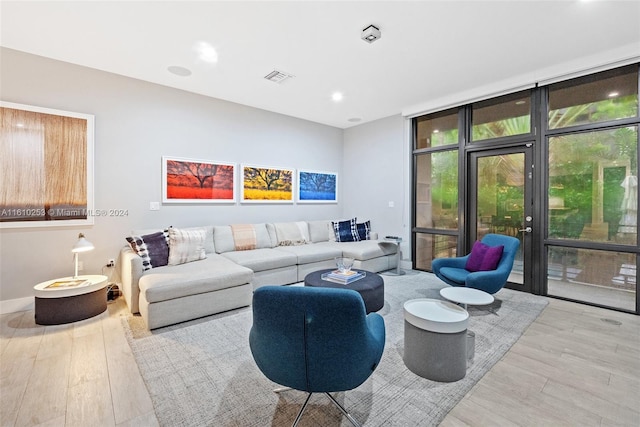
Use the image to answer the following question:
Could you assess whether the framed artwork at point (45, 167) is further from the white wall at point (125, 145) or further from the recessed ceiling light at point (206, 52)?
the recessed ceiling light at point (206, 52)

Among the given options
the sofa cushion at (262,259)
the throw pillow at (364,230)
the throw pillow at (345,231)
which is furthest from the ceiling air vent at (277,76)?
the throw pillow at (364,230)

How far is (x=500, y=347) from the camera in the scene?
8.00ft

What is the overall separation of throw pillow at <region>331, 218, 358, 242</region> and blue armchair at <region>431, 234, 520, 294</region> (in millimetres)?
1794

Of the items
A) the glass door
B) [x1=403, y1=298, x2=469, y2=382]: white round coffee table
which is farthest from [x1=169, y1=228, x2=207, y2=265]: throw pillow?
→ the glass door

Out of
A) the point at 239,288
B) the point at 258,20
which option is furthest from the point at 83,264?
the point at 258,20

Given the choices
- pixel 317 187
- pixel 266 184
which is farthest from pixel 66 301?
pixel 317 187

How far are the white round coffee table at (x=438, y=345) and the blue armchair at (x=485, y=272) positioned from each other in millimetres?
1195

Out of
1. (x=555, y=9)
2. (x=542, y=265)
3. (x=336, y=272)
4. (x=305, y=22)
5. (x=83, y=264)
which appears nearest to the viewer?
(x=555, y=9)

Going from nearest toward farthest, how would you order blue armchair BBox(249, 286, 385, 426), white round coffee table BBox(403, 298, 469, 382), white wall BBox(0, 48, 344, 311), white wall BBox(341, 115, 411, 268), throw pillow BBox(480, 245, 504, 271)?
blue armchair BBox(249, 286, 385, 426) → white round coffee table BBox(403, 298, 469, 382) → white wall BBox(0, 48, 344, 311) → throw pillow BBox(480, 245, 504, 271) → white wall BBox(341, 115, 411, 268)

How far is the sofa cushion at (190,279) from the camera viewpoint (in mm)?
2744

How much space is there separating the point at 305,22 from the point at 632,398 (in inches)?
145

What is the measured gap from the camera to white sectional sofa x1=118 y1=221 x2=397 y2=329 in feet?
9.27

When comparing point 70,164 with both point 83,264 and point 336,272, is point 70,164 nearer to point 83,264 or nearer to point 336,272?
point 83,264

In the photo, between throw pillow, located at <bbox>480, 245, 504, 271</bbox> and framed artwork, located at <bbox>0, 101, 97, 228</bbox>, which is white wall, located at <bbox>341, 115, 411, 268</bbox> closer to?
throw pillow, located at <bbox>480, 245, 504, 271</bbox>
